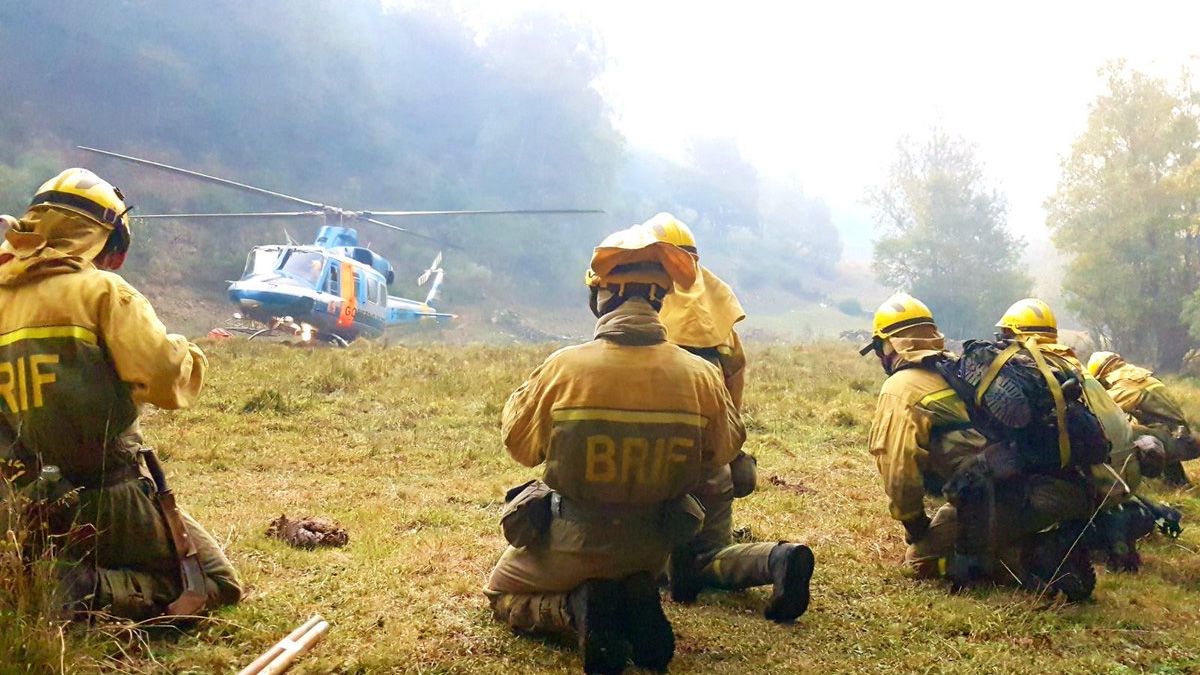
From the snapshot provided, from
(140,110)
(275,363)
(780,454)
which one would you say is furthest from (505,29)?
(780,454)

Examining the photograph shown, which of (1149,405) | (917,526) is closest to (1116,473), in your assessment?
(917,526)

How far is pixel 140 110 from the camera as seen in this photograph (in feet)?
143

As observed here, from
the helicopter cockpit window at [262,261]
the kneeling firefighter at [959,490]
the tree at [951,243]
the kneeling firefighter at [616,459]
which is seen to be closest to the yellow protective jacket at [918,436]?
the kneeling firefighter at [959,490]

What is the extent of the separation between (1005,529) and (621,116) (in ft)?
209

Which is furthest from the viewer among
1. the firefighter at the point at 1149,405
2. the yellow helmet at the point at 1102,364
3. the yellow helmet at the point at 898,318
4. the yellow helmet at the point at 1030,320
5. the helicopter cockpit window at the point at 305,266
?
the helicopter cockpit window at the point at 305,266

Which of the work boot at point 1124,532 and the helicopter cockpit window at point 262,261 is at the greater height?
the helicopter cockpit window at point 262,261

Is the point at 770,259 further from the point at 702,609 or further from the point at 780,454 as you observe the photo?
the point at 702,609

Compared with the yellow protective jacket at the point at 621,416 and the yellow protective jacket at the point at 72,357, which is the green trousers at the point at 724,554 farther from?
the yellow protective jacket at the point at 72,357

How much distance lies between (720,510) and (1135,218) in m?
27.8

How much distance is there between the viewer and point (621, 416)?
12.1 ft

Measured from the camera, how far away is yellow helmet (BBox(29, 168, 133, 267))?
3.78 meters

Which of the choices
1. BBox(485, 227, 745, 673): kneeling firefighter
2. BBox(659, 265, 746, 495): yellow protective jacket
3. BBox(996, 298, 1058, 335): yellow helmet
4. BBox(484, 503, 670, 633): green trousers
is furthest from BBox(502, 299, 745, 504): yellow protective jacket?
BBox(996, 298, 1058, 335): yellow helmet

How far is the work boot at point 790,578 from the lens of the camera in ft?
13.8

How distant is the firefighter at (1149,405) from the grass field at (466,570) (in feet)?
2.10
